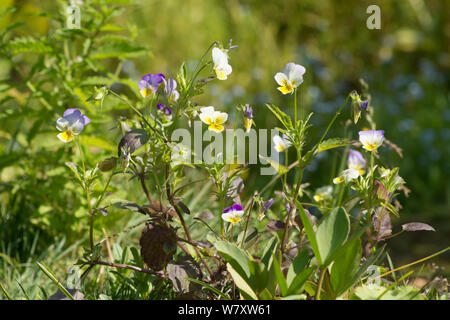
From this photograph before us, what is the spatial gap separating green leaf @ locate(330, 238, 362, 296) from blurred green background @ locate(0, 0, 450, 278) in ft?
5.65

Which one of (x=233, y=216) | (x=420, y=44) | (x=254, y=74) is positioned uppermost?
(x=420, y=44)

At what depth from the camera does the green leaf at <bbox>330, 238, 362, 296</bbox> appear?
1081 mm

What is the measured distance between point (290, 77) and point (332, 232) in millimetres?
368

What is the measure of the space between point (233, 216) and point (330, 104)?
2788mm

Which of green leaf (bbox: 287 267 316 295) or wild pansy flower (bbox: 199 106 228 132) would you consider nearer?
green leaf (bbox: 287 267 316 295)

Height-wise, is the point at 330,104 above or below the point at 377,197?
above

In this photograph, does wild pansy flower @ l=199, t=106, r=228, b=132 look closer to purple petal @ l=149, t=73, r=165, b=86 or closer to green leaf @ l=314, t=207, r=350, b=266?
purple petal @ l=149, t=73, r=165, b=86

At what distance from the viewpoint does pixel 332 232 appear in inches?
42.9

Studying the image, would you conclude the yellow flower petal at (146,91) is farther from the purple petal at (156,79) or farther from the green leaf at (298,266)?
the green leaf at (298,266)

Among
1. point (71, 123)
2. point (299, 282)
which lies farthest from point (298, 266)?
point (71, 123)

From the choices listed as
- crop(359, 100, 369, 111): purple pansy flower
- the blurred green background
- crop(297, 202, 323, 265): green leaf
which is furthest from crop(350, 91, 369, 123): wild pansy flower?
the blurred green background
